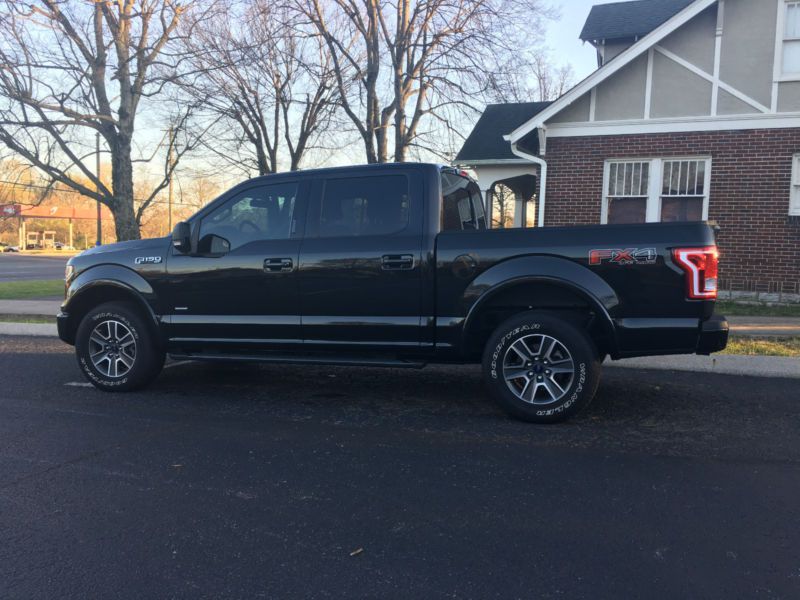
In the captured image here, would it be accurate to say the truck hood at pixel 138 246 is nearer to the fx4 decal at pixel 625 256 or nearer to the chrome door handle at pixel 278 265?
the chrome door handle at pixel 278 265

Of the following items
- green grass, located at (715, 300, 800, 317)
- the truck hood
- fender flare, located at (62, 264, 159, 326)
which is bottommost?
green grass, located at (715, 300, 800, 317)

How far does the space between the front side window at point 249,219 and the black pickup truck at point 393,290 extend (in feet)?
0.04

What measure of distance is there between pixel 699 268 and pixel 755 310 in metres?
8.14

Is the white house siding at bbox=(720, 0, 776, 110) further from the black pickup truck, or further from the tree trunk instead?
the tree trunk

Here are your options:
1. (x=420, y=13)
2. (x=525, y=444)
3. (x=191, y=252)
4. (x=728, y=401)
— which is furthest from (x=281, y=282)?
(x=420, y=13)

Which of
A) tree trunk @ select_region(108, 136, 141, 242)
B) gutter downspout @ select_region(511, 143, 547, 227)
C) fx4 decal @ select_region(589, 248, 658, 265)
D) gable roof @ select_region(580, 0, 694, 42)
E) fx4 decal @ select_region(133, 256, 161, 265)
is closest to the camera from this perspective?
fx4 decal @ select_region(589, 248, 658, 265)

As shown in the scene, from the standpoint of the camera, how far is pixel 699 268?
4.51 metres

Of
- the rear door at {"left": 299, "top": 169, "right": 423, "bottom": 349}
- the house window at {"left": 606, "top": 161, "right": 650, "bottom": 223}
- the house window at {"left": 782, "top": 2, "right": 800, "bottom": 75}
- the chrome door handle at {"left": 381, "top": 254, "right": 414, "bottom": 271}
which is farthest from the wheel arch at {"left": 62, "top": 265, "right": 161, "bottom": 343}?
the house window at {"left": 782, "top": 2, "right": 800, "bottom": 75}

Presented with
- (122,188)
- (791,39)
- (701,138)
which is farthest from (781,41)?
(122,188)

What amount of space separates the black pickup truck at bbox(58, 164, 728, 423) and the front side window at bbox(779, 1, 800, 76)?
8988mm

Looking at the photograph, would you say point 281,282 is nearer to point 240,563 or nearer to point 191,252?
point 191,252

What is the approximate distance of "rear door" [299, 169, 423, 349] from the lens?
5.22 m

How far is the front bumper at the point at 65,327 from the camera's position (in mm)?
6234

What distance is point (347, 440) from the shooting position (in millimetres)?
4660
